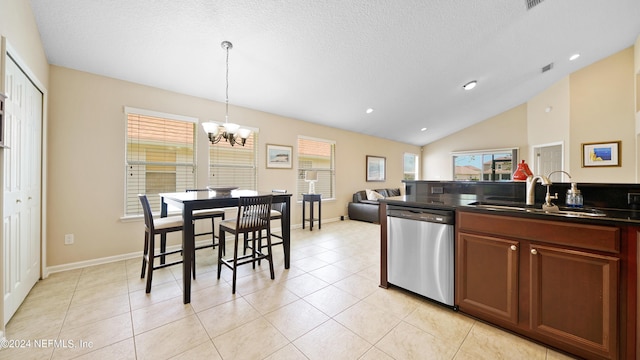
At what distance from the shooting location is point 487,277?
69.0 inches

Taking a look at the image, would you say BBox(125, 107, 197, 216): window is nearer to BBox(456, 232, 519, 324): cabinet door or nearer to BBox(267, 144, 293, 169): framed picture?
BBox(267, 144, 293, 169): framed picture

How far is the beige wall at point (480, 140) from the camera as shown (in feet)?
22.4

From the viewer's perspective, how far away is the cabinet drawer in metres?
1.33

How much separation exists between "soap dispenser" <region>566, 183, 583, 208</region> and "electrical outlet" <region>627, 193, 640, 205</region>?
0.30 metres

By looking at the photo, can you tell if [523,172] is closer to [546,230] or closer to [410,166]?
[546,230]

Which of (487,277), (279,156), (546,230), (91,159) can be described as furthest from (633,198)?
(91,159)

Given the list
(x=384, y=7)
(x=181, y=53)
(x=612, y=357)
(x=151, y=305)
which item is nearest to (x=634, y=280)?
(x=612, y=357)

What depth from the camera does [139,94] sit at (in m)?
3.27

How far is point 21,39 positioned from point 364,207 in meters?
5.73

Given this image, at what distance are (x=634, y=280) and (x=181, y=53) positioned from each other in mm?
4310

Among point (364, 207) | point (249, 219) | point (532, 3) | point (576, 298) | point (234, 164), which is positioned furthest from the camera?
point (364, 207)

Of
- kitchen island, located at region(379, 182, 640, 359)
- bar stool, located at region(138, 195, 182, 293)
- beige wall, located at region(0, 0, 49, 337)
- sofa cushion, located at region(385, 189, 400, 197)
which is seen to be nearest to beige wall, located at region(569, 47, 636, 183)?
sofa cushion, located at region(385, 189, 400, 197)

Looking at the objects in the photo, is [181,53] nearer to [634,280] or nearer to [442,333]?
[442,333]

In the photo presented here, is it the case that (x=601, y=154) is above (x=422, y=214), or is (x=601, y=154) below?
above
